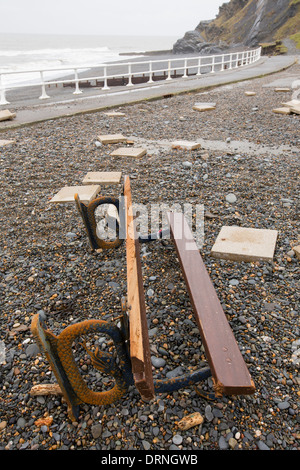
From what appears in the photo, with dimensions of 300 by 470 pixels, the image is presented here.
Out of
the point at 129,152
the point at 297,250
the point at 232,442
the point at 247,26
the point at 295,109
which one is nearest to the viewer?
the point at 232,442

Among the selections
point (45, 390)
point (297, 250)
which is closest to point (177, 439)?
point (45, 390)

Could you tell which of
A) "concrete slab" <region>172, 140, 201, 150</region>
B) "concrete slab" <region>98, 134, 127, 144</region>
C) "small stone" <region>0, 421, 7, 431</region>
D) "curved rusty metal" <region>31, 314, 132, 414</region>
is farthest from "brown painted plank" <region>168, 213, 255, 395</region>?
"concrete slab" <region>98, 134, 127, 144</region>

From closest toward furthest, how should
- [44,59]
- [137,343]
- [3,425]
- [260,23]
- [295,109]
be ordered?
1. [137,343]
2. [3,425]
3. [295,109]
4. [44,59]
5. [260,23]

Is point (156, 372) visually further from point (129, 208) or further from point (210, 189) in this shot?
point (210, 189)

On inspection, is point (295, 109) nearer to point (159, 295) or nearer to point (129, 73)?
point (159, 295)

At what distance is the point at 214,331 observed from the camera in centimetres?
203

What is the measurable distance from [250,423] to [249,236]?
1905 millimetres

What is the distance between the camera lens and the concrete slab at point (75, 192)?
14.4 feet

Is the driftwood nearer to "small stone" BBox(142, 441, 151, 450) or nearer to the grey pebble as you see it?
"small stone" BBox(142, 441, 151, 450)

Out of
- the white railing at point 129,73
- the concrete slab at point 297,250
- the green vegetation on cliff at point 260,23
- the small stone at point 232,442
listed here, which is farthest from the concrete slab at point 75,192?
the green vegetation on cliff at point 260,23

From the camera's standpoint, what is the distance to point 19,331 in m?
2.47

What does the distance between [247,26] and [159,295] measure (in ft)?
326

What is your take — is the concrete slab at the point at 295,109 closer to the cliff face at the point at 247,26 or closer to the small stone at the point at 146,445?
the small stone at the point at 146,445

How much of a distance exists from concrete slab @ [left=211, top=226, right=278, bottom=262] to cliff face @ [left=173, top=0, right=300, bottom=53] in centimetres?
6622
